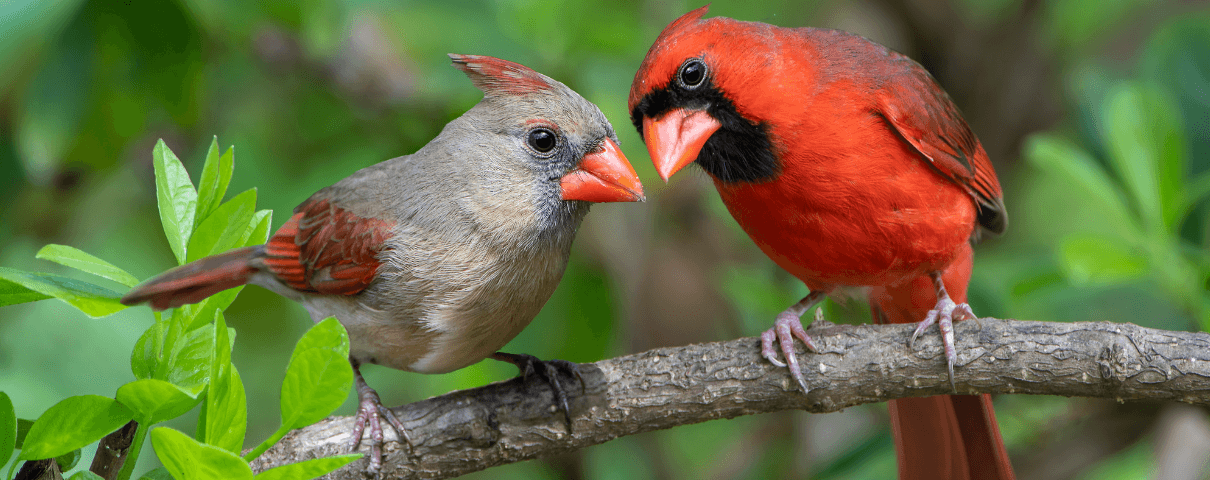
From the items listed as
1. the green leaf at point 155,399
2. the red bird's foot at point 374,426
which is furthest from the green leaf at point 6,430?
the red bird's foot at point 374,426

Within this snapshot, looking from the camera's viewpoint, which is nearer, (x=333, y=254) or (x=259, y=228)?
(x=259, y=228)

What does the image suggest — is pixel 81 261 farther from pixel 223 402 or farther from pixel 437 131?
pixel 437 131

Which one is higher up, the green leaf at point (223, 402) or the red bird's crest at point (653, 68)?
the red bird's crest at point (653, 68)

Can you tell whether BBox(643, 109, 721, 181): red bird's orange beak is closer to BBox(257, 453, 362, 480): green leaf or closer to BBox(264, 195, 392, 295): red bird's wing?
BBox(264, 195, 392, 295): red bird's wing

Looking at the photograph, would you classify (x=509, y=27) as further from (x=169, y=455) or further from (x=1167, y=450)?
(x=1167, y=450)

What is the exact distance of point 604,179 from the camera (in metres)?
1.76

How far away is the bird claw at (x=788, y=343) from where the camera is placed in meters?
1.96

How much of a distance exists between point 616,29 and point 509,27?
341 millimetres

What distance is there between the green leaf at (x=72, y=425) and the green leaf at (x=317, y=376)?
24cm

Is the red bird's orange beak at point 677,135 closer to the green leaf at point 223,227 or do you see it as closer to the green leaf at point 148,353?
the green leaf at point 223,227

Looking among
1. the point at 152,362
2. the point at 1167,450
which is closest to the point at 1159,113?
the point at 1167,450

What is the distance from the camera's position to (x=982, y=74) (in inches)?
166

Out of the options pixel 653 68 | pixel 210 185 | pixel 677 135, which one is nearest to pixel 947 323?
pixel 677 135

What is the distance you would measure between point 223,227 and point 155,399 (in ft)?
1.01
